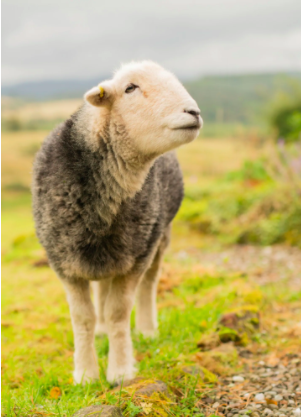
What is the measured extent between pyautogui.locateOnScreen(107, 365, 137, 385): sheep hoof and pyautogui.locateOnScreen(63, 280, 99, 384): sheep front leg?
0.40ft

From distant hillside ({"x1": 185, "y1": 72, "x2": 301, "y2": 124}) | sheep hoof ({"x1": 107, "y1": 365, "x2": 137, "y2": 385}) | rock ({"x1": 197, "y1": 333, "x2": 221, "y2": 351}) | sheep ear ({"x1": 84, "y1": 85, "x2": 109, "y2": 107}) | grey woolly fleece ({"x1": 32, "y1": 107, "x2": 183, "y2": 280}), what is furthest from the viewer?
distant hillside ({"x1": 185, "y1": 72, "x2": 301, "y2": 124})

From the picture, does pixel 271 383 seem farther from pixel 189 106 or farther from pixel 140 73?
pixel 140 73

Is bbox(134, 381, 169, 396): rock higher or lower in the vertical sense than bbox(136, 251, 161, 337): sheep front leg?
lower

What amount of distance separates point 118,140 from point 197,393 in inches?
80.1

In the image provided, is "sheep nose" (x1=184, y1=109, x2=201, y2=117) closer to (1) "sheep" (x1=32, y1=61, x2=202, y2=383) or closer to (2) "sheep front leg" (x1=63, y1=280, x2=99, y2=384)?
(1) "sheep" (x1=32, y1=61, x2=202, y2=383)

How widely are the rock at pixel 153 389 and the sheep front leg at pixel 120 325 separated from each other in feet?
2.22

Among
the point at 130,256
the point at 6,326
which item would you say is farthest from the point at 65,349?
the point at 130,256

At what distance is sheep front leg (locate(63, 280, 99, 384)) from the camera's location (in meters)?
3.87

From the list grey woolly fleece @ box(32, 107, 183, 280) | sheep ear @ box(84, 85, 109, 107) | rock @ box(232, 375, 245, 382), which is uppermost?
sheep ear @ box(84, 85, 109, 107)

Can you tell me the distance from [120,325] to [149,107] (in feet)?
6.37

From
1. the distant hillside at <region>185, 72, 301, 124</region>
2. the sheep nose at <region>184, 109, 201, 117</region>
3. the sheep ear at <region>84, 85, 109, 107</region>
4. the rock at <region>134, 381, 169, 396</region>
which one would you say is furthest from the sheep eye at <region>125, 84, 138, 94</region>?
the distant hillside at <region>185, 72, 301, 124</region>

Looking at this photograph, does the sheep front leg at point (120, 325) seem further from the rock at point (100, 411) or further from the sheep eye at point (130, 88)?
the sheep eye at point (130, 88)

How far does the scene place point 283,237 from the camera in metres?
8.95

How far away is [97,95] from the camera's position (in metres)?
3.36
